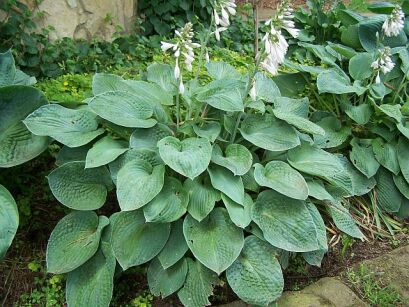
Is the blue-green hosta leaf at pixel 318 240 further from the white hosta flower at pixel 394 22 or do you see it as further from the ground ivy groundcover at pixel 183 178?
the white hosta flower at pixel 394 22

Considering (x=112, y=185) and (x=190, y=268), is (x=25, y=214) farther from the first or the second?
(x=190, y=268)

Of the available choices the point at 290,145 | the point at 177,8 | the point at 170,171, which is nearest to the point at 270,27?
the point at 290,145

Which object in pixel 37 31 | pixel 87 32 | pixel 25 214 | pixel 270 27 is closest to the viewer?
pixel 270 27

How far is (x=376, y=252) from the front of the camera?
3.27m

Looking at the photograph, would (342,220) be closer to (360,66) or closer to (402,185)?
(402,185)

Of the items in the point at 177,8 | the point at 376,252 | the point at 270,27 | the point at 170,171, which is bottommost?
the point at 376,252

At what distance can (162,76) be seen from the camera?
10.5ft

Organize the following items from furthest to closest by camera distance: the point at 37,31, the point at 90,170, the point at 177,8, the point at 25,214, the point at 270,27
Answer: the point at 177,8 < the point at 37,31 < the point at 25,214 < the point at 90,170 < the point at 270,27

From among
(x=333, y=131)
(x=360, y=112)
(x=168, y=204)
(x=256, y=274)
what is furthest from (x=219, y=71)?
(x=256, y=274)

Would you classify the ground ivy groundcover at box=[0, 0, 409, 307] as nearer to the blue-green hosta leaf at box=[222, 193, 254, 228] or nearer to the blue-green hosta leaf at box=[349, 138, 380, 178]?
the blue-green hosta leaf at box=[222, 193, 254, 228]

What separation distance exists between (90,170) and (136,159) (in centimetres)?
31

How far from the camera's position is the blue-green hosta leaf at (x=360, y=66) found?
3.63 metres

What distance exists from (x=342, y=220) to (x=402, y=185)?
0.72 meters

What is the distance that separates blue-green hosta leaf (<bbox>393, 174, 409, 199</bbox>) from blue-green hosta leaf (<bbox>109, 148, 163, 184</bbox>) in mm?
1775
